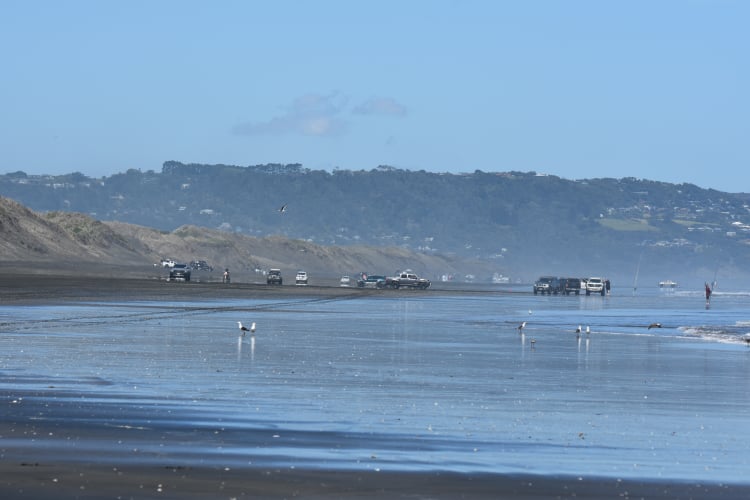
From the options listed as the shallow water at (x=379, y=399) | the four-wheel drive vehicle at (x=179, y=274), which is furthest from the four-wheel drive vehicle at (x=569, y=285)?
the shallow water at (x=379, y=399)

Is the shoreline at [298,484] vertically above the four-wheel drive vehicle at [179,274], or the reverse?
the four-wheel drive vehicle at [179,274]

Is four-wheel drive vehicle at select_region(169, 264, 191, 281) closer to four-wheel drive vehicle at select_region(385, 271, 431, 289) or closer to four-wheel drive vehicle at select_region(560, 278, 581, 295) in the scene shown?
four-wheel drive vehicle at select_region(385, 271, 431, 289)

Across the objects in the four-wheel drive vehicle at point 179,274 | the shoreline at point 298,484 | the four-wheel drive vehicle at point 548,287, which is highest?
the four-wheel drive vehicle at point 179,274

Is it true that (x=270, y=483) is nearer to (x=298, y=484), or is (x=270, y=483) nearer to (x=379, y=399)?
(x=298, y=484)

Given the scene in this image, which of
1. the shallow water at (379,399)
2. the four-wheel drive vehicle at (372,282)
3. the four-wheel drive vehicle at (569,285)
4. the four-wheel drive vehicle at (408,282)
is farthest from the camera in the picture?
the four-wheel drive vehicle at (372,282)

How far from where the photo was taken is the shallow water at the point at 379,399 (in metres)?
17.3

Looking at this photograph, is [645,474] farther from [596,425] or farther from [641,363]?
[641,363]

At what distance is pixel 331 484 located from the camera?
1495 centimetres

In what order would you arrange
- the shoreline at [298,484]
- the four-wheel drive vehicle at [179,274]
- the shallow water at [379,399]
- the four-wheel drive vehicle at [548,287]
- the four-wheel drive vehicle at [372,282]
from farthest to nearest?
the four-wheel drive vehicle at [372,282] → the four-wheel drive vehicle at [548,287] → the four-wheel drive vehicle at [179,274] → the shallow water at [379,399] → the shoreline at [298,484]

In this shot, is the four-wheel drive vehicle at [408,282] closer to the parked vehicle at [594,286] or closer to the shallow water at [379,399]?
the parked vehicle at [594,286]

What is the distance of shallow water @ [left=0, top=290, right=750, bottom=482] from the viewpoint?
683 inches

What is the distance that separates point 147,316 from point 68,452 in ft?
133

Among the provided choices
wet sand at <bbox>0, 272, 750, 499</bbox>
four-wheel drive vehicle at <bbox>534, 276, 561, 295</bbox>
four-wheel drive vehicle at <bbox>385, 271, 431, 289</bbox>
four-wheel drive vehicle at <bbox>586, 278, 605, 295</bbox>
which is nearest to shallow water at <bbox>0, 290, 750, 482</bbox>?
wet sand at <bbox>0, 272, 750, 499</bbox>

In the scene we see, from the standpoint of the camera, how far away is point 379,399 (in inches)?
966
